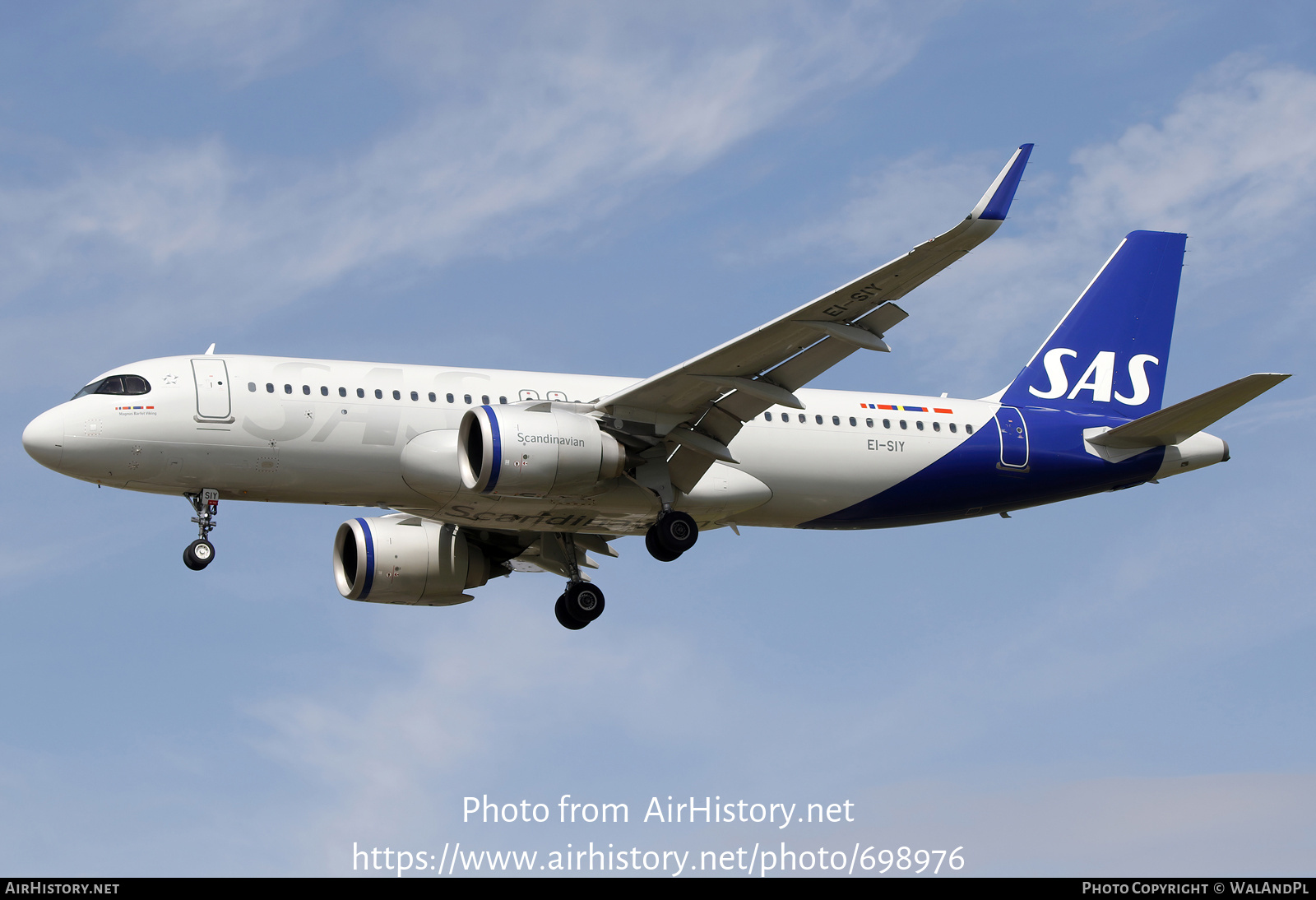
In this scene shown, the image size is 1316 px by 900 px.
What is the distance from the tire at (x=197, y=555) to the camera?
27.6 meters

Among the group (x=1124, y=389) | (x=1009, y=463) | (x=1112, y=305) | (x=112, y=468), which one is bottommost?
(x=112, y=468)

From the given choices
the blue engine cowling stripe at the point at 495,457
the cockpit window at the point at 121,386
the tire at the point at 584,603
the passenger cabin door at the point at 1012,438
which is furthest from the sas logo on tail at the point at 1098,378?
the cockpit window at the point at 121,386

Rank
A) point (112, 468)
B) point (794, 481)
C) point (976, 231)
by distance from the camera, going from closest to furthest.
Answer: point (976, 231) < point (112, 468) < point (794, 481)

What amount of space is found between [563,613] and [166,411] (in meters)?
9.48

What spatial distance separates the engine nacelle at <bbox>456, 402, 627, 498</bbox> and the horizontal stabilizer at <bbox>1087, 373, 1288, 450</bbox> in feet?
36.6

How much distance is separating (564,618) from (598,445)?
6.45 metres

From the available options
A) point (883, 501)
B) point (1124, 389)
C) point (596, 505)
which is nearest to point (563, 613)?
point (596, 505)

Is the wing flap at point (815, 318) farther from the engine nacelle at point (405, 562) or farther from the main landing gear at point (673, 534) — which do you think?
the engine nacelle at point (405, 562)

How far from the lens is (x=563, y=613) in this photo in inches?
1296

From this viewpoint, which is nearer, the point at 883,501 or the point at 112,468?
the point at 112,468

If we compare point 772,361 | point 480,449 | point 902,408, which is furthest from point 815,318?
point 902,408

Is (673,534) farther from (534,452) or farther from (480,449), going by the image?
(480,449)

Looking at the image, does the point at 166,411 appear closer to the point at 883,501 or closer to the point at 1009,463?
the point at 883,501

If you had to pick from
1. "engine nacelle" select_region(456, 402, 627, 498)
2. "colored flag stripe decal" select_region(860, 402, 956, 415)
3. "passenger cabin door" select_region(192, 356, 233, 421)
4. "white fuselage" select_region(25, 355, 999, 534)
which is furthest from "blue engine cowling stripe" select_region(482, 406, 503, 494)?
"colored flag stripe decal" select_region(860, 402, 956, 415)
